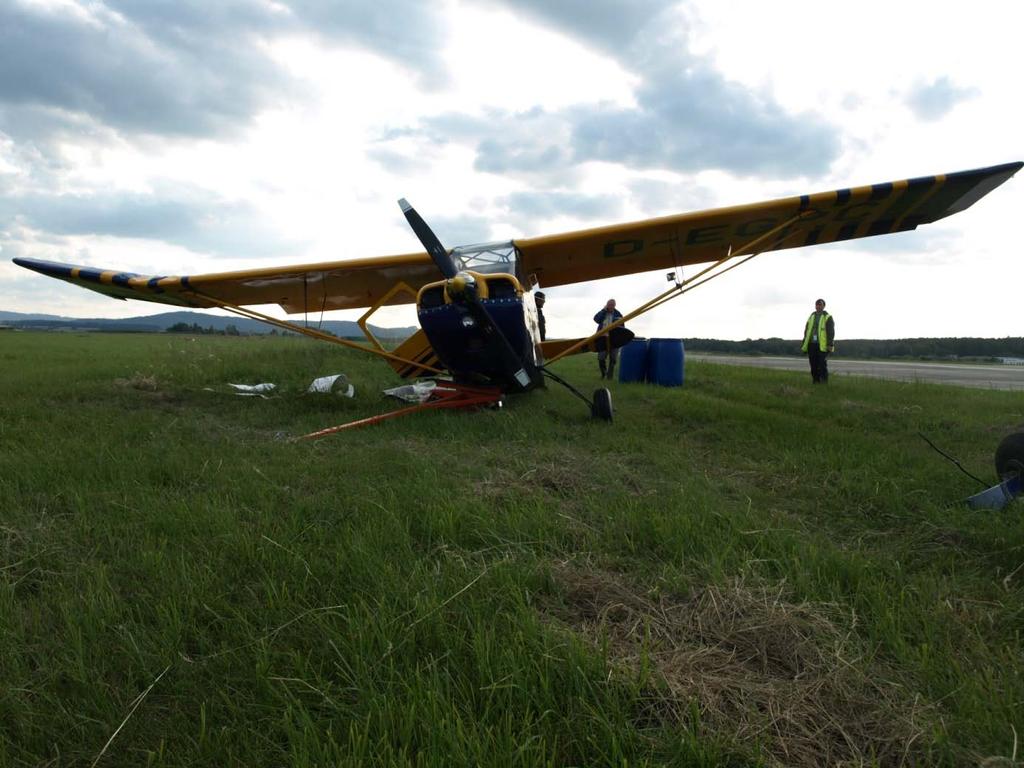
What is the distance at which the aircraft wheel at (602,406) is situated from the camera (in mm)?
5949

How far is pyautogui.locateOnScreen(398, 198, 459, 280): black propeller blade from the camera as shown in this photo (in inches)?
243

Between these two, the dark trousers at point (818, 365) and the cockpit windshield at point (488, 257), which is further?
the dark trousers at point (818, 365)

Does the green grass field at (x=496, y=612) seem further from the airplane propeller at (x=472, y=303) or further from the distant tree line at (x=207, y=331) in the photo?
the distant tree line at (x=207, y=331)

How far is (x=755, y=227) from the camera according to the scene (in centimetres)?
673

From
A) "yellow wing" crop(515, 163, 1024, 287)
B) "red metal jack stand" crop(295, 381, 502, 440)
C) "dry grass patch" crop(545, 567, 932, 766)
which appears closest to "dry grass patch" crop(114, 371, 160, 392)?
"red metal jack stand" crop(295, 381, 502, 440)

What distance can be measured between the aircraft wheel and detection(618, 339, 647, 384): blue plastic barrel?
458cm

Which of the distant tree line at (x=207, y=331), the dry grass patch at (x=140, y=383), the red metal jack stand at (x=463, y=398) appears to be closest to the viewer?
the red metal jack stand at (x=463, y=398)

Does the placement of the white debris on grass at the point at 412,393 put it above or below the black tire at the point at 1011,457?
below

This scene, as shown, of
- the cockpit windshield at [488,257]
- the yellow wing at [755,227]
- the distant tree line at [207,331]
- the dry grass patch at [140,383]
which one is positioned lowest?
the distant tree line at [207,331]

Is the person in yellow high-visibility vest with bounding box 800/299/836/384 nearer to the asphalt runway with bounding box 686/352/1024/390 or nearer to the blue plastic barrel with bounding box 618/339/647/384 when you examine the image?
the asphalt runway with bounding box 686/352/1024/390

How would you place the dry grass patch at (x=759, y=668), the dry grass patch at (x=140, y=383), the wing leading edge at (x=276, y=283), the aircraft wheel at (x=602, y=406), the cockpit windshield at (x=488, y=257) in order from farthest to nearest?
the dry grass patch at (x=140, y=383) < the wing leading edge at (x=276, y=283) < the cockpit windshield at (x=488, y=257) < the aircraft wheel at (x=602, y=406) < the dry grass patch at (x=759, y=668)

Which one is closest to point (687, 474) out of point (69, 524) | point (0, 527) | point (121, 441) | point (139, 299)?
point (69, 524)

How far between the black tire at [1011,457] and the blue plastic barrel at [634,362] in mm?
7466

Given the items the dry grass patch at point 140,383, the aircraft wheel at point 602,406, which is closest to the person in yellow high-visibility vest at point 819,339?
the aircraft wheel at point 602,406
